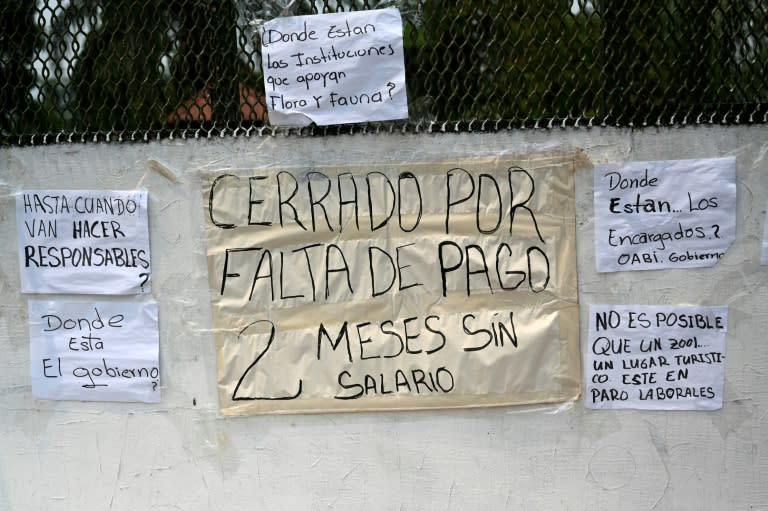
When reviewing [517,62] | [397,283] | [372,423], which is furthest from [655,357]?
[517,62]

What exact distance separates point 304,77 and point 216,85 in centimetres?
43

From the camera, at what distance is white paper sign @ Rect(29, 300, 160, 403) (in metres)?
3.67

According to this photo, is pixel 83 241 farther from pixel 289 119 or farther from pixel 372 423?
pixel 372 423

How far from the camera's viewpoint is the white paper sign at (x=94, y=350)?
3.67 metres

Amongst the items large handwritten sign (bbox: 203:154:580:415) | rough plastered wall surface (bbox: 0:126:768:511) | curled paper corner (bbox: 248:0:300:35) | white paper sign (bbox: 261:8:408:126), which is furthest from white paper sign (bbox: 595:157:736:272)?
curled paper corner (bbox: 248:0:300:35)

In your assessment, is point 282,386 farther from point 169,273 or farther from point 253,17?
point 253,17

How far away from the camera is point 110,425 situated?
3.72 m

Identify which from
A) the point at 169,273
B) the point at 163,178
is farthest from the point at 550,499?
the point at 163,178

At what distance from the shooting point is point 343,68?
11.4 ft

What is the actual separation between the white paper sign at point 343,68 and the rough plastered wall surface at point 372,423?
0.45 ft

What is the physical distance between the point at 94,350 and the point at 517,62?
7.58 feet

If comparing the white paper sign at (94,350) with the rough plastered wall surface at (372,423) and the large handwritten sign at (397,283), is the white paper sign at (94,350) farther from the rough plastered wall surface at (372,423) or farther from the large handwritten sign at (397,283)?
the large handwritten sign at (397,283)

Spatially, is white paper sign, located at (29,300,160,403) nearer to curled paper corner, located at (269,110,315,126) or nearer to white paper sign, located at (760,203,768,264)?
curled paper corner, located at (269,110,315,126)

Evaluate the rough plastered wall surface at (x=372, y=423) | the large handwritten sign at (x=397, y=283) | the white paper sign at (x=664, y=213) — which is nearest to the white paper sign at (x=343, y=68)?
the rough plastered wall surface at (x=372, y=423)
